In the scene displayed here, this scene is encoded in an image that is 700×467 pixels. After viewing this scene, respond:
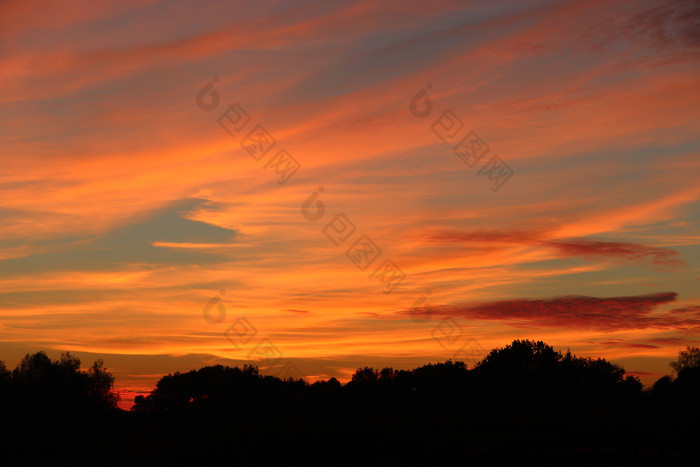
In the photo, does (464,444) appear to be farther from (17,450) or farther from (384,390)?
(384,390)

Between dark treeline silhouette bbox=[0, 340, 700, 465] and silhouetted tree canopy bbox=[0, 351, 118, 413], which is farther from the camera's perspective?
silhouetted tree canopy bbox=[0, 351, 118, 413]

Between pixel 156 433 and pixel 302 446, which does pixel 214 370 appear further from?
pixel 302 446

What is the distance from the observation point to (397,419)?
45.7 m

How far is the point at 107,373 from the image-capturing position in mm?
121750

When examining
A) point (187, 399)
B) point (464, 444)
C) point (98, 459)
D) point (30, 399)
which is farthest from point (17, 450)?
point (187, 399)

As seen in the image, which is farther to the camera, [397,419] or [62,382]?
[62,382]

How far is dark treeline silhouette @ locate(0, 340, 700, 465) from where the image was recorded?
3322cm

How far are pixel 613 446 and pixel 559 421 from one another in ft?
42.6

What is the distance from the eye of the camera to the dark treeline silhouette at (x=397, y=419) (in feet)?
109

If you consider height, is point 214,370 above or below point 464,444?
above

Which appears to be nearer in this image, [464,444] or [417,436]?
[464,444]

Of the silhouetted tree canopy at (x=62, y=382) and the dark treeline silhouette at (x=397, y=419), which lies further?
the silhouetted tree canopy at (x=62, y=382)

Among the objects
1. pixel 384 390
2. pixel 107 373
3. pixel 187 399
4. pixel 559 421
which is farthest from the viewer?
pixel 187 399

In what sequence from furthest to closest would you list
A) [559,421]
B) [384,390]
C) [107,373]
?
1. [107,373]
2. [384,390]
3. [559,421]
